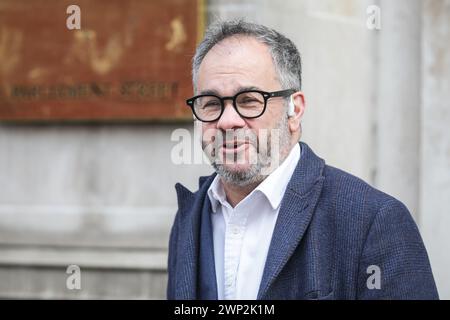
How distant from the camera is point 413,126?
465 centimetres

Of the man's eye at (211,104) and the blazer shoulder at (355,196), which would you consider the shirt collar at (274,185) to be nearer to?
the blazer shoulder at (355,196)

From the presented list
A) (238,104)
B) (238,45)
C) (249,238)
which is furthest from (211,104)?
(249,238)

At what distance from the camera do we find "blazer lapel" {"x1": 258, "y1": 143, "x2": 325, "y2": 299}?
1.91m

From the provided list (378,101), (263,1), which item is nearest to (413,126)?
(378,101)

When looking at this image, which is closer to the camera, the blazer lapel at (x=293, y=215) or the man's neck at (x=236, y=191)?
the blazer lapel at (x=293, y=215)

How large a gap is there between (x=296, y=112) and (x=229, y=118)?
0.33 metres

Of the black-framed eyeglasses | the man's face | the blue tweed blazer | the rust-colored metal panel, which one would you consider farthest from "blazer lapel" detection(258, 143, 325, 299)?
the rust-colored metal panel

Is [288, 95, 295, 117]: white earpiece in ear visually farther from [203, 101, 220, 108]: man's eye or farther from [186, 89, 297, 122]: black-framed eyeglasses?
[203, 101, 220, 108]: man's eye

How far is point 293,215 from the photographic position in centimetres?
198

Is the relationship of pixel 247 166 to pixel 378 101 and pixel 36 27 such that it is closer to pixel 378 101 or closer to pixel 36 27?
pixel 378 101

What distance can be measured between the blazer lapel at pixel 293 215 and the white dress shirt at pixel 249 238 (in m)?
0.05

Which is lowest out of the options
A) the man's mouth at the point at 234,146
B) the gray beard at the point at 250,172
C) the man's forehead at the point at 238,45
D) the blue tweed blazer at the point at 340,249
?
the blue tweed blazer at the point at 340,249

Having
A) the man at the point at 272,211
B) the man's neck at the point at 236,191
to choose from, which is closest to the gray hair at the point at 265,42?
the man at the point at 272,211

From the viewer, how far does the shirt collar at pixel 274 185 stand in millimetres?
2049
